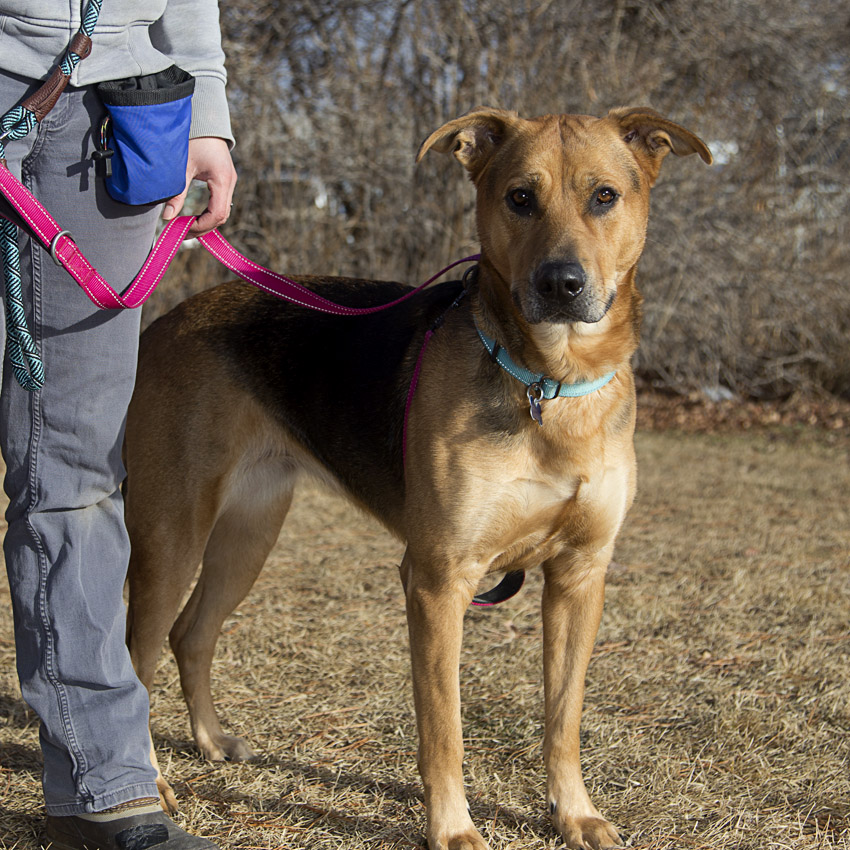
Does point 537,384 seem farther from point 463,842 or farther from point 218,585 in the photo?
point 218,585

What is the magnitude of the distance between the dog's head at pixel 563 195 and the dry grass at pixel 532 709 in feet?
4.56

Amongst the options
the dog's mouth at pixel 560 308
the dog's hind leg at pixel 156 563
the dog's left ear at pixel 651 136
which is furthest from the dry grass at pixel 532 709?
the dog's left ear at pixel 651 136

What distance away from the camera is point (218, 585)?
132 inches

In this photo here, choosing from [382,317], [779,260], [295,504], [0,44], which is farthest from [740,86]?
[0,44]

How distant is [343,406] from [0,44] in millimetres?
1484

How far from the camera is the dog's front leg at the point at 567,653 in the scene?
2.66 meters

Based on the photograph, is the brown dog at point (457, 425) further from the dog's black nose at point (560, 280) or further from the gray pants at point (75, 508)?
the gray pants at point (75, 508)

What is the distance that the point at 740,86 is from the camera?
9.51 meters

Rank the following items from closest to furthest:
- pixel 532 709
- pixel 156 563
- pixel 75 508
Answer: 1. pixel 75 508
2. pixel 156 563
3. pixel 532 709

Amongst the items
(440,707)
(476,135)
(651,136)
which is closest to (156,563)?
(440,707)

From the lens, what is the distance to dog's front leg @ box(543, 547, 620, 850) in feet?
8.72

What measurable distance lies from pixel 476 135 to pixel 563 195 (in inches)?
17.2

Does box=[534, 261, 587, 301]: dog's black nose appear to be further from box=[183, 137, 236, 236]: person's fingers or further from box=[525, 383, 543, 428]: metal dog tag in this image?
box=[183, 137, 236, 236]: person's fingers

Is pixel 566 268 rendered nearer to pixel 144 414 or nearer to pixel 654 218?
pixel 144 414
